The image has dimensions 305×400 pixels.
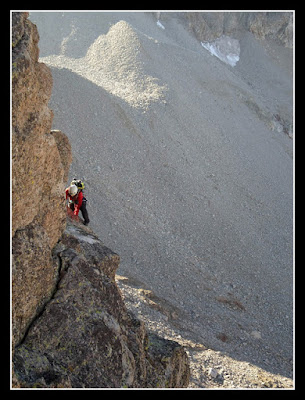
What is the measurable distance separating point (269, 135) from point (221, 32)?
67.9 feet

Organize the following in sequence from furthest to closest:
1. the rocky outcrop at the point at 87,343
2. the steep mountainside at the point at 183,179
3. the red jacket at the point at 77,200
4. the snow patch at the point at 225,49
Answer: the snow patch at the point at 225,49
the steep mountainside at the point at 183,179
the red jacket at the point at 77,200
the rocky outcrop at the point at 87,343

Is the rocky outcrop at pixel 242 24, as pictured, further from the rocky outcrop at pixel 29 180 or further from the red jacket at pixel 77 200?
the rocky outcrop at pixel 29 180

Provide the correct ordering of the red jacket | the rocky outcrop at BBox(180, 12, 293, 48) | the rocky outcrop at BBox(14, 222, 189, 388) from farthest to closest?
the rocky outcrop at BBox(180, 12, 293, 48)
the red jacket
the rocky outcrop at BBox(14, 222, 189, 388)

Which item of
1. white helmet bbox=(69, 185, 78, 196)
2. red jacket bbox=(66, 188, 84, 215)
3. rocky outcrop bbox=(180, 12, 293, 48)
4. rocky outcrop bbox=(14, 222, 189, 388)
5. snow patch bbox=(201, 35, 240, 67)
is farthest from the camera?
snow patch bbox=(201, 35, 240, 67)

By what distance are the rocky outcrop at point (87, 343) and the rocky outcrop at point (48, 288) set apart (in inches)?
0.6

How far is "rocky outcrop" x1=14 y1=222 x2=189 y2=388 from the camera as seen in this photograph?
6316mm

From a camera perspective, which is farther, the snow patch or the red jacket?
the snow patch

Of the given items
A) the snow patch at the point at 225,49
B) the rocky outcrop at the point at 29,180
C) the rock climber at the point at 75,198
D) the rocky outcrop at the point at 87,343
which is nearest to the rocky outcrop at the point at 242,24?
the snow patch at the point at 225,49

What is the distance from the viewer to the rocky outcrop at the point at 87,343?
6.32 metres

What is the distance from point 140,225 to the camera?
22.5 m

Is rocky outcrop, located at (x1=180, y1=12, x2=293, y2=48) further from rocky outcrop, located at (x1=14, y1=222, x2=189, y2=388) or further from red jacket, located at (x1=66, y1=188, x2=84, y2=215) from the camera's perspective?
rocky outcrop, located at (x1=14, y1=222, x2=189, y2=388)

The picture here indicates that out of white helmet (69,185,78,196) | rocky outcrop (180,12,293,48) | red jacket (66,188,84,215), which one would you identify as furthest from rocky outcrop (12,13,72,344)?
rocky outcrop (180,12,293,48)

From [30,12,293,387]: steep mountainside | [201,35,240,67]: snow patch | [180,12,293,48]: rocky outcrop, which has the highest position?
[180,12,293,48]: rocky outcrop

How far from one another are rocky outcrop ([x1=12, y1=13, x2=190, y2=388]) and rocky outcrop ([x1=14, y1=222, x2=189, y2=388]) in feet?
0.05
